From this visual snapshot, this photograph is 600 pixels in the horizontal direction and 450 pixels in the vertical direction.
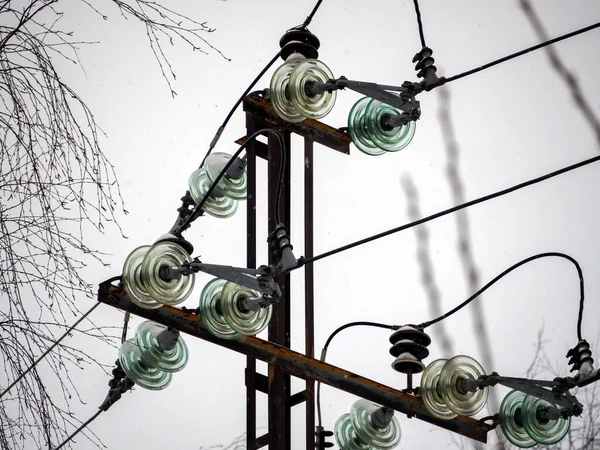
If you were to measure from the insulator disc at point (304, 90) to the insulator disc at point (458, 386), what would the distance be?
5.23 feet

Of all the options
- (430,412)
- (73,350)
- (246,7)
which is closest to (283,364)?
(430,412)

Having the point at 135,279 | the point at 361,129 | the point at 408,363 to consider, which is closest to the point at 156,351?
the point at 135,279

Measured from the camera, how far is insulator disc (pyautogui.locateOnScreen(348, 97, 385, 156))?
6761 millimetres

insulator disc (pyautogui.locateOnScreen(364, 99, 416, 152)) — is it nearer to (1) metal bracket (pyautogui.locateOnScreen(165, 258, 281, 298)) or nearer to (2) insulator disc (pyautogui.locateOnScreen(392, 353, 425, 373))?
(2) insulator disc (pyautogui.locateOnScreen(392, 353, 425, 373))

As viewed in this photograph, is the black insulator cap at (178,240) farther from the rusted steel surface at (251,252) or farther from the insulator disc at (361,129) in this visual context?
the insulator disc at (361,129)

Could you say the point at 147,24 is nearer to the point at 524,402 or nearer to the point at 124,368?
the point at 124,368

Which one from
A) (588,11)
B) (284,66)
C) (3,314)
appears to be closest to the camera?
(3,314)

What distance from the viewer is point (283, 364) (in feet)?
20.5

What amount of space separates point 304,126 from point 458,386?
1.87 m

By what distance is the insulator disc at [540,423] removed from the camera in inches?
238

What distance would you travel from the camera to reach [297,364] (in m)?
6.25

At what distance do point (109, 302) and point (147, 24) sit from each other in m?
1.51

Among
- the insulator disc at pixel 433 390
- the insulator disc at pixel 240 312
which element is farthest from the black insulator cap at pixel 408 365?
the insulator disc at pixel 240 312

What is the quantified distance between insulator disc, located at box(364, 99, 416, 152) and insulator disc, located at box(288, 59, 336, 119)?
29 cm
